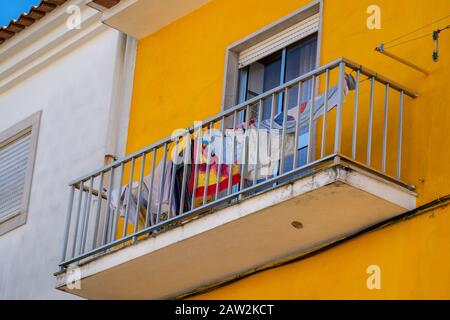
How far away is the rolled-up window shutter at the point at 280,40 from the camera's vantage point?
37.1 feet

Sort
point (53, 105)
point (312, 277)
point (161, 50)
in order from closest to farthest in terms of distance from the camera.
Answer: point (312, 277) → point (161, 50) → point (53, 105)

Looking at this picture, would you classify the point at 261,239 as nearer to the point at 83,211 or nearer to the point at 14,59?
the point at 83,211

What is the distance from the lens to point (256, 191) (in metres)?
10.4

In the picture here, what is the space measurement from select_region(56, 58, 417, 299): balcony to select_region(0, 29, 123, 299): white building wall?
1372 millimetres

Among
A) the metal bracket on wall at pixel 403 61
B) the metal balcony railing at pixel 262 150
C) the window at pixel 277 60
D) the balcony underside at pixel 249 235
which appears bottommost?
the balcony underside at pixel 249 235

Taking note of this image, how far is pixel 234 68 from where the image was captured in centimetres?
1195

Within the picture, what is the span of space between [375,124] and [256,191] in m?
1.12

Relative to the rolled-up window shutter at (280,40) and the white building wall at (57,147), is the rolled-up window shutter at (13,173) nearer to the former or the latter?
the white building wall at (57,147)

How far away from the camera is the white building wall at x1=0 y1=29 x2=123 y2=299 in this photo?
12891 millimetres

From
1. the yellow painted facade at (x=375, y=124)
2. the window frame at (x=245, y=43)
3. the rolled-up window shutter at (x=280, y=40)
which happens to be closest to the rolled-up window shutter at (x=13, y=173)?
the yellow painted facade at (x=375, y=124)

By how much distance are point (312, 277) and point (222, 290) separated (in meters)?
1.04

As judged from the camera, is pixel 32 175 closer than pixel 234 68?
No

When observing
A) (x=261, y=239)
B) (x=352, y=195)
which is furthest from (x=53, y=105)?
(x=352, y=195)

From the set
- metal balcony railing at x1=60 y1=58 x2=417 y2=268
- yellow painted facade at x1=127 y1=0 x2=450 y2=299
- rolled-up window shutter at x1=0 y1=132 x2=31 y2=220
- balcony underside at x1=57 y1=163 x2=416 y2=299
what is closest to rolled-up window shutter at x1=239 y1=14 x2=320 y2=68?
yellow painted facade at x1=127 y1=0 x2=450 y2=299
